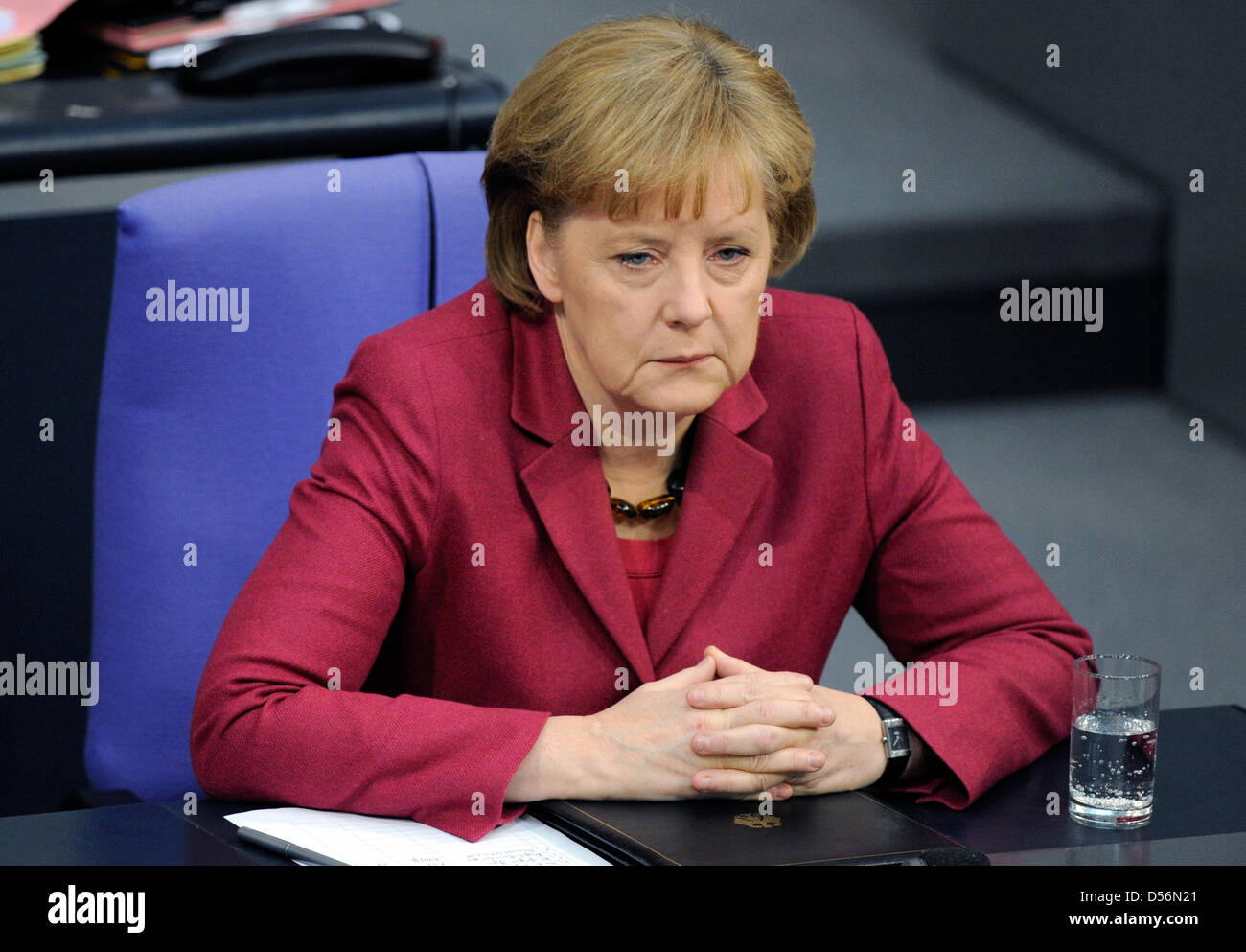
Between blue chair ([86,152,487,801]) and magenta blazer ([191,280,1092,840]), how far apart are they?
18 cm

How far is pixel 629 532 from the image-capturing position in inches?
68.5

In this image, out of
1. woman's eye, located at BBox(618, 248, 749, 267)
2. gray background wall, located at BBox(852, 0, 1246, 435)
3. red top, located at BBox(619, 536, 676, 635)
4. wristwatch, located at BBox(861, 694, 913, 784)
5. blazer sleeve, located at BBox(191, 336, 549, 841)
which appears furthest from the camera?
gray background wall, located at BBox(852, 0, 1246, 435)

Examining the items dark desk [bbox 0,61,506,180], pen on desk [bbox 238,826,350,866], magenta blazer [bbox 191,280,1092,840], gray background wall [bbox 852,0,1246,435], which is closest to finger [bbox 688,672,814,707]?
magenta blazer [bbox 191,280,1092,840]

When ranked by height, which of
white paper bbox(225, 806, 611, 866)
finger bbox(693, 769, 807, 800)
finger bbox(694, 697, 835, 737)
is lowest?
white paper bbox(225, 806, 611, 866)

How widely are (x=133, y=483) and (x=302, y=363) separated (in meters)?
0.22

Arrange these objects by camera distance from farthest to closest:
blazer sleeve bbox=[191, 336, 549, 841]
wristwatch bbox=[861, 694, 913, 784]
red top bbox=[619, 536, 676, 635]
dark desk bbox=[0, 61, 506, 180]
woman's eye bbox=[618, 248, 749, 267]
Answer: dark desk bbox=[0, 61, 506, 180]
red top bbox=[619, 536, 676, 635]
woman's eye bbox=[618, 248, 749, 267]
wristwatch bbox=[861, 694, 913, 784]
blazer sleeve bbox=[191, 336, 549, 841]

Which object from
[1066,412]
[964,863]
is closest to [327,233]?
[964,863]

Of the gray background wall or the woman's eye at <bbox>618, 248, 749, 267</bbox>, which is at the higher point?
the gray background wall

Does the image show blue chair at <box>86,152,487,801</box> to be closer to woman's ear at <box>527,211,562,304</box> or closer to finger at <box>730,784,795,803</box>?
woman's ear at <box>527,211,562,304</box>

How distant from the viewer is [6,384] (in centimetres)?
229

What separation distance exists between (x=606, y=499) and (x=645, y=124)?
35 centimetres

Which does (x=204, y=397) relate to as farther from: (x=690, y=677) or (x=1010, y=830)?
(x=1010, y=830)

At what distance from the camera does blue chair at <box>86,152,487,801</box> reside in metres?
1.80
